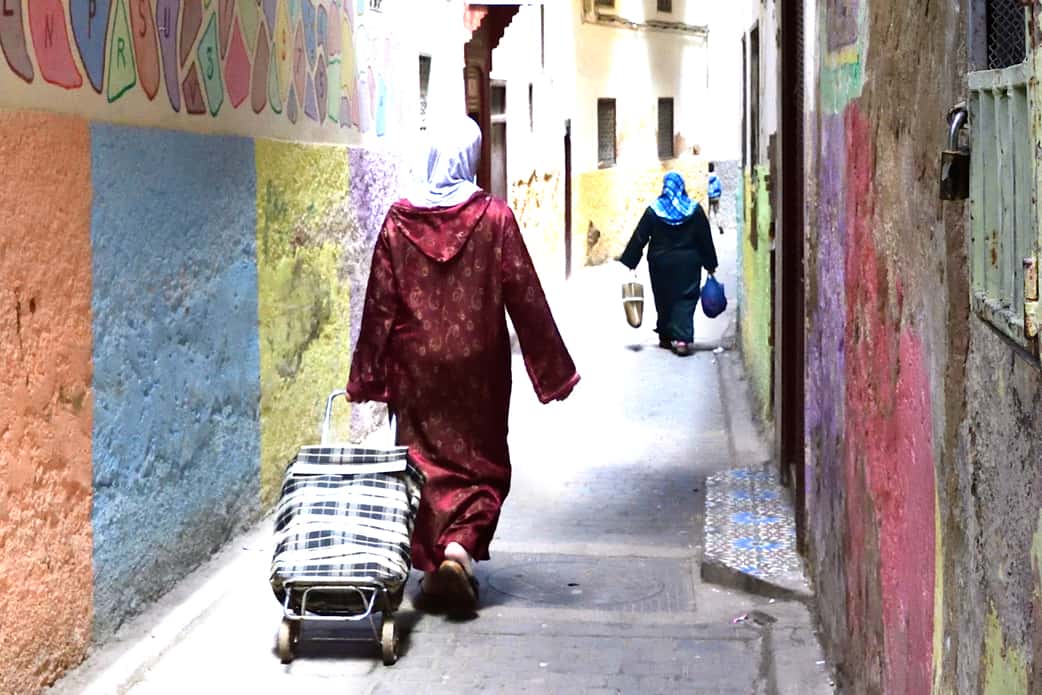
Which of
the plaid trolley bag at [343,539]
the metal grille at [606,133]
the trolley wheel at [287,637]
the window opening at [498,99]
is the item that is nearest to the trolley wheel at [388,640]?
the plaid trolley bag at [343,539]

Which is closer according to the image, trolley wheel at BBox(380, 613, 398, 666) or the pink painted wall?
the pink painted wall

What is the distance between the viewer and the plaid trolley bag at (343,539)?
5.46 metres

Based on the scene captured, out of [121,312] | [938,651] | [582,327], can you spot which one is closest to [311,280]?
[121,312]

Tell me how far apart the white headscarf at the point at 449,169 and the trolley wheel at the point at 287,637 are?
67.9 inches

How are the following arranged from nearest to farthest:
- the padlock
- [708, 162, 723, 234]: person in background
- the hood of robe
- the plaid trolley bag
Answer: the padlock → the plaid trolley bag → the hood of robe → [708, 162, 723, 234]: person in background

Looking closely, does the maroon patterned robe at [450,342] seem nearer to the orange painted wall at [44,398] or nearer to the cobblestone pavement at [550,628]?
the cobblestone pavement at [550,628]

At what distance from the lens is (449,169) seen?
632 centimetres

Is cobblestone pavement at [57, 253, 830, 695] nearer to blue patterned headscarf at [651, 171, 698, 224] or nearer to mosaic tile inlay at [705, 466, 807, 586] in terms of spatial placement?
mosaic tile inlay at [705, 466, 807, 586]

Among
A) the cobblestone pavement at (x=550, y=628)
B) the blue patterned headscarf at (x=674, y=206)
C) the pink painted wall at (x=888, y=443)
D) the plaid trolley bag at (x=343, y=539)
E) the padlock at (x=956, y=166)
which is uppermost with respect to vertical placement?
the blue patterned headscarf at (x=674, y=206)

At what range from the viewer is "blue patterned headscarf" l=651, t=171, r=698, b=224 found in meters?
14.5

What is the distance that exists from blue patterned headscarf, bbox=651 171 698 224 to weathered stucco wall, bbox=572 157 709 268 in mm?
10692

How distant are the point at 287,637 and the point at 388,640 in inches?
13.4

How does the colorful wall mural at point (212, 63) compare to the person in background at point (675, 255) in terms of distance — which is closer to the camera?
the colorful wall mural at point (212, 63)

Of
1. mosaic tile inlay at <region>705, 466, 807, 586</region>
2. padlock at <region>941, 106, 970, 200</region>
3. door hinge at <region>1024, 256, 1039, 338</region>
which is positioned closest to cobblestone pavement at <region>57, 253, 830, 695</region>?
mosaic tile inlay at <region>705, 466, 807, 586</region>
